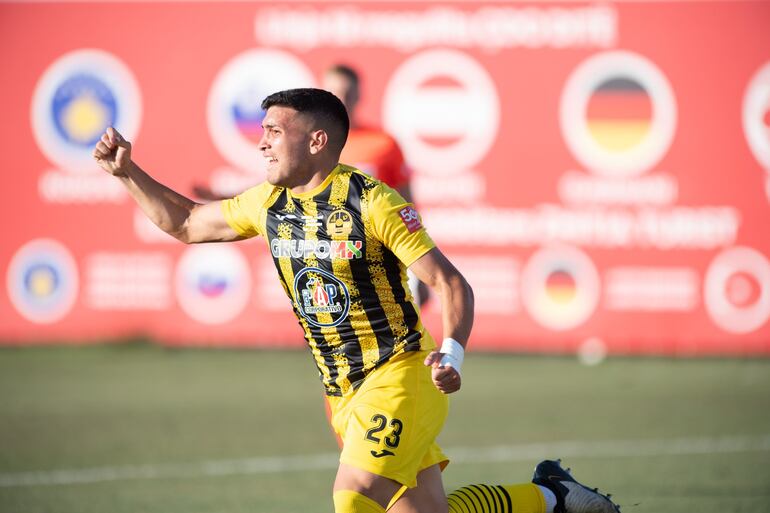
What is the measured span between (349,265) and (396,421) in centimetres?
69

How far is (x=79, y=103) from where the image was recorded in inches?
Result: 629

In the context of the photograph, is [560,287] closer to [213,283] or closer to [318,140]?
[213,283]

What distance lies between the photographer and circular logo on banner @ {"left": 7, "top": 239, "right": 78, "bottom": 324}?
1572 cm

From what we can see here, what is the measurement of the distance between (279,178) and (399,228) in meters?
0.60

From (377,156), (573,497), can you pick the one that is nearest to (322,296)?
(573,497)

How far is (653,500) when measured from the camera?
778 centimetres

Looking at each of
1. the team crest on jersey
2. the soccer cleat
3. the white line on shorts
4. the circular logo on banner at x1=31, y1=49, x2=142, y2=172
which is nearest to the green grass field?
the white line on shorts

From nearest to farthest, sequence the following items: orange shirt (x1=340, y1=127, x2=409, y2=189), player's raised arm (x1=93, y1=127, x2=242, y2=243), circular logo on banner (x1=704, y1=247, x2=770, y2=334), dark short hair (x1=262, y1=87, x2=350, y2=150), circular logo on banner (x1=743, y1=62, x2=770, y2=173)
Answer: dark short hair (x1=262, y1=87, x2=350, y2=150)
player's raised arm (x1=93, y1=127, x2=242, y2=243)
orange shirt (x1=340, y1=127, x2=409, y2=189)
circular logo on banner (x1=704, y1=247, x2=770, y2=334)
circular logo on banner (x1=743, y1=62, x2=770, y2=173)

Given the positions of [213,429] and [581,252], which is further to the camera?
[581,252]

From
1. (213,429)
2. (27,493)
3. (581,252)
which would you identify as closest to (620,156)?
Answer: (581,252)

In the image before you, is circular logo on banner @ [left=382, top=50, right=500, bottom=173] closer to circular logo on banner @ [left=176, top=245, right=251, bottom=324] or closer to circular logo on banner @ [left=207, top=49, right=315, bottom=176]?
circular logo on banner @ [left=207, top=49, right=315, bottom=176]

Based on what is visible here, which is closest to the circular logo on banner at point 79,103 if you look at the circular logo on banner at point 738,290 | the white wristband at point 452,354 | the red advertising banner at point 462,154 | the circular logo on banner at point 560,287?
the red advertising banner at point 462,154

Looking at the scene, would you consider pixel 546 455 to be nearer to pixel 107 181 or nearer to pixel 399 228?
pixel 399 228

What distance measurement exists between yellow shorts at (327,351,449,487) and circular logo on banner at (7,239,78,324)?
11155 millimetres
